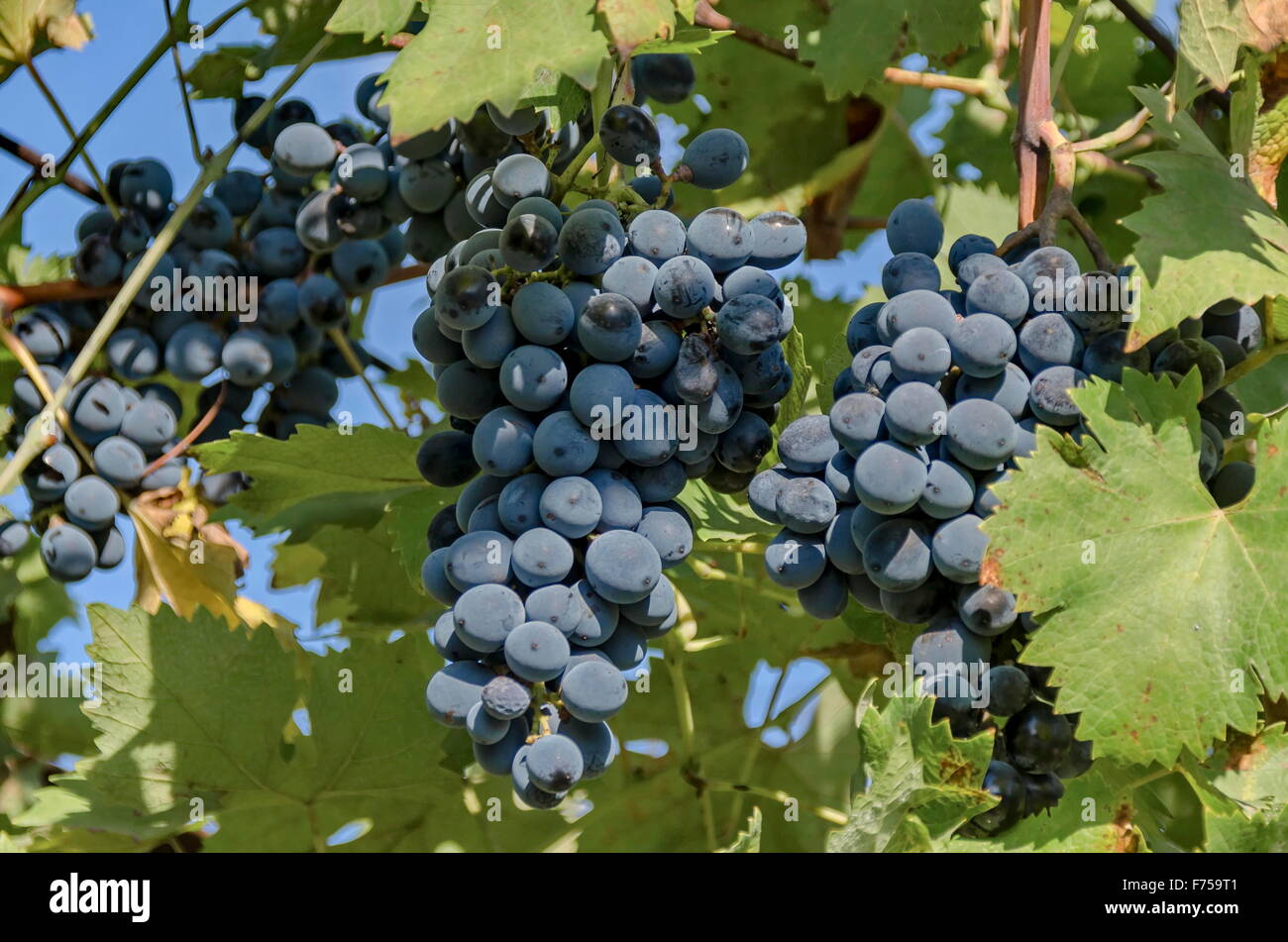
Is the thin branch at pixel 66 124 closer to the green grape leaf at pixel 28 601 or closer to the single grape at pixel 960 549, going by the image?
the green grape leaf at pixel 28 601

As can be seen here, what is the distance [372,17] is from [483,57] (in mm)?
195

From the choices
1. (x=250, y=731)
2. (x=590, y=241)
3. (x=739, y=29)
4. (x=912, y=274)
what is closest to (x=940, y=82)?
(x=739, y=29)

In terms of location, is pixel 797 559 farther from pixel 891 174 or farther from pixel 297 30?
pixel 891 174

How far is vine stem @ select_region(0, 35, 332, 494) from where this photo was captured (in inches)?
73.9

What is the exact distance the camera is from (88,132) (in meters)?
2.06

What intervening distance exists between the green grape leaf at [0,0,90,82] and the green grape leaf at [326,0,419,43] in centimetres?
80

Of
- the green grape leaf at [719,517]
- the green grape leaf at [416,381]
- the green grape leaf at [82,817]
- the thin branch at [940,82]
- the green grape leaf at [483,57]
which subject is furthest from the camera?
the green grape leaf at [416,381]

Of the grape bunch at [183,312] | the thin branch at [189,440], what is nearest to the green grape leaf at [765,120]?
the grape bunch at [183,312]

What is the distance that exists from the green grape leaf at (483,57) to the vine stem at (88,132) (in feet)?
2.58

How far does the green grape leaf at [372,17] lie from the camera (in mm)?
1491

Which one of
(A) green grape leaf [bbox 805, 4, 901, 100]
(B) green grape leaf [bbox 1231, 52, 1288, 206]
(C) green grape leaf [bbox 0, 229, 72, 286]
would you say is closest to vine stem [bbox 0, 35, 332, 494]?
(C) green grape leaf [bbox 0, 229, 72, 286]

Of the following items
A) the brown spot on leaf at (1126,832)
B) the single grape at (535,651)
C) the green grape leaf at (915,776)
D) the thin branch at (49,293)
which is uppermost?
the thin branch at (49,293)

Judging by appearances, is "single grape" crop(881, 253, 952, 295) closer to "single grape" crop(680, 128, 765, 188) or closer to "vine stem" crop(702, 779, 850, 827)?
"single grape" crop(680, 128, 765, 188)
